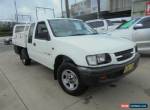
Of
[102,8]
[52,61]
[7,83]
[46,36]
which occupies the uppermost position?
[102,8]

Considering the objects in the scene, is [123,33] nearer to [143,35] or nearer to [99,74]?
[143,35]

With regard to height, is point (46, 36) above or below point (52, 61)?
above

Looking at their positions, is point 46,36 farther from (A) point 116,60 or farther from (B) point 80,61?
(A) point 116,60

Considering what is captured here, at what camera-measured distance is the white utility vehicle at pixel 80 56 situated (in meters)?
2.72

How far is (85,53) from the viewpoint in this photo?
2711mm

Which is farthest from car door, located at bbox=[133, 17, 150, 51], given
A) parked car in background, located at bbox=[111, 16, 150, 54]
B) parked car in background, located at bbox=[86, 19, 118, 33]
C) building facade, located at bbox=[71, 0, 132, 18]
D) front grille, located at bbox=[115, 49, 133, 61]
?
building facade, located at bbox=[71, 0, 132, 18]

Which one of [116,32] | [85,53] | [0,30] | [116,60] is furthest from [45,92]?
[0,30]

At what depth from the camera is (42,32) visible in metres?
4.04

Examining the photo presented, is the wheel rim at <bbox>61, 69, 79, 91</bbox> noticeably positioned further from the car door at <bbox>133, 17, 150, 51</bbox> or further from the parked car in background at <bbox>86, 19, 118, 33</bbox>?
the parked car in background at <bbox>86, 19, 118, 33</bbox>

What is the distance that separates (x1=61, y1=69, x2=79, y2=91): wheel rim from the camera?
10.3 feet

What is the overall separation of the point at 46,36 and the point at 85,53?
1.47 meters

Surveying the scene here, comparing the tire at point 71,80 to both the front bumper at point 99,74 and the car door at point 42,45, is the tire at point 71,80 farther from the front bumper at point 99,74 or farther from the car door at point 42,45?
the car door at point 42,45

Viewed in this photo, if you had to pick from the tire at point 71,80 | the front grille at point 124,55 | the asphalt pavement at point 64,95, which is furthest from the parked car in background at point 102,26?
the tire at point 71,80

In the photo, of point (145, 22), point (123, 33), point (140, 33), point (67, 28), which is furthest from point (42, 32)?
point (145, 22)
